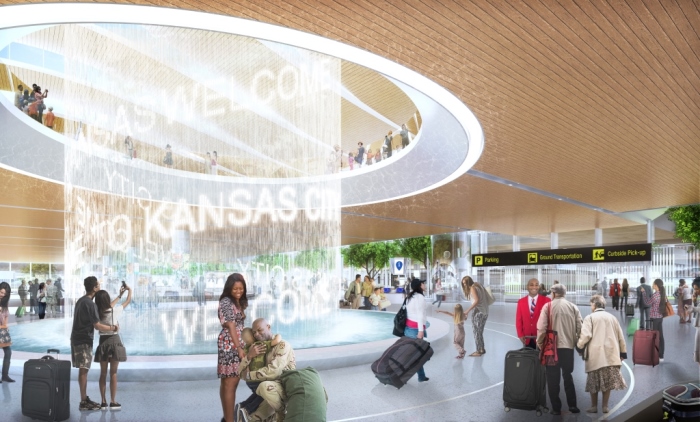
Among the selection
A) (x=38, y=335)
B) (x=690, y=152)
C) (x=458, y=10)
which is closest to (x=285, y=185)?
(x=38, y=335)

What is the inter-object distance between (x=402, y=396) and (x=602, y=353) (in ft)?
8.53

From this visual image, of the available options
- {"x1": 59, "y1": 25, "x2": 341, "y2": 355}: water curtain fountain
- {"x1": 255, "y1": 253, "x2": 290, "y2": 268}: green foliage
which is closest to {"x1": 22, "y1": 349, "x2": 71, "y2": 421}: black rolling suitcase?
{"x1": 59, "y1": 25, "x2": 341, "y2": 355}: water curtain fountain

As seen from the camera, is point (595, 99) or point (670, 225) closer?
point (595, 99)

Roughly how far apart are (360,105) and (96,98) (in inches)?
420

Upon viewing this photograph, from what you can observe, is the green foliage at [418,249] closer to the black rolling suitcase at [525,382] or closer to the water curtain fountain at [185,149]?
the water curtain fountain at [185,149]

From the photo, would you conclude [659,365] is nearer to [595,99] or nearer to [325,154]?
[595,99]

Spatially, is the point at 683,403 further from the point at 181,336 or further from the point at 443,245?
the point at 443,245

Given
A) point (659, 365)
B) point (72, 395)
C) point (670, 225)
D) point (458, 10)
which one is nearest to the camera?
point (458, 10)

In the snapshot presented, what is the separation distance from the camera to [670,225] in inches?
1293

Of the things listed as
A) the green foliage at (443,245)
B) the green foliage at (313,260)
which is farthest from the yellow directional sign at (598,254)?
the green foliage at (313,260)

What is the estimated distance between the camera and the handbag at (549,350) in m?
6.19

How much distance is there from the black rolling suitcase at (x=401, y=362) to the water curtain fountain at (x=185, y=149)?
6733 mm

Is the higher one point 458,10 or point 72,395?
point 458,10

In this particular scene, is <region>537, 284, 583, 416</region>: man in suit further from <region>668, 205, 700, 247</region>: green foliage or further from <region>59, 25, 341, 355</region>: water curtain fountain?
<region>668, 205, 700, 247</region>: green foliage
